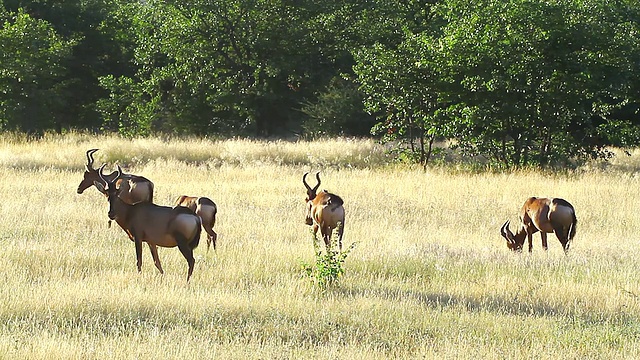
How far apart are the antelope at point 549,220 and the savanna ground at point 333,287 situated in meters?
0.23

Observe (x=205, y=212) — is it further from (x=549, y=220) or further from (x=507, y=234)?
(x=549, y=220)

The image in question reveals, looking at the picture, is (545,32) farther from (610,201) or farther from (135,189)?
(135,189)

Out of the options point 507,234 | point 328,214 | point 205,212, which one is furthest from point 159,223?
point 507,234

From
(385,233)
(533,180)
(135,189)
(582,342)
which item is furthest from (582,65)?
(582,342)

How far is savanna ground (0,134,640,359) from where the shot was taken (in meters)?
7.45

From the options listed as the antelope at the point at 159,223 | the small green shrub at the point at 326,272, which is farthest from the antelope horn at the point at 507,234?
the antelope at the point at 159,223

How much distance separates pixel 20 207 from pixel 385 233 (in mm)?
6704

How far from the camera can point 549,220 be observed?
40.5 feet

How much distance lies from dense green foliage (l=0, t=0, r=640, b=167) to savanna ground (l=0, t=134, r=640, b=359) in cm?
578

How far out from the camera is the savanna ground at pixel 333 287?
24.4 ft

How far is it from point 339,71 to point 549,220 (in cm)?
2981

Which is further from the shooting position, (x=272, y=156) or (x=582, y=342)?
(x=272, y=156)

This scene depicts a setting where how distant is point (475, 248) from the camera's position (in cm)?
1291

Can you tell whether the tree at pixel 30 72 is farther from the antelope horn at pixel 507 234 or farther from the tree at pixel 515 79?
the antelope horn at pixel 507 234
